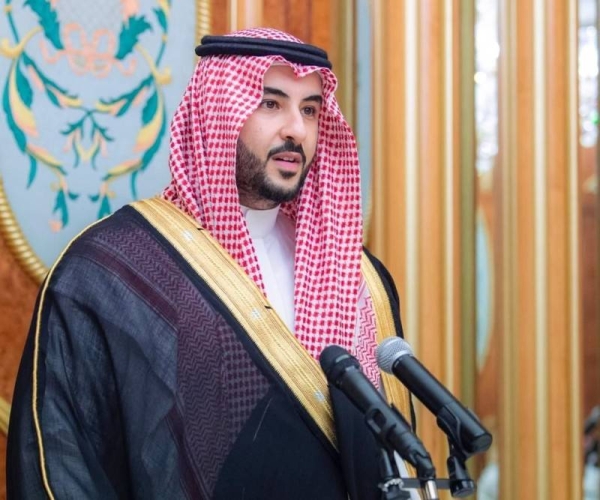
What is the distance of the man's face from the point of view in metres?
2.01

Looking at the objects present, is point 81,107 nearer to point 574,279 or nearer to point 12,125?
point 12,125

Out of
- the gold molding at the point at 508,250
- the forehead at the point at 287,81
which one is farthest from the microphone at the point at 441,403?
the gold molding at the point at 508,250

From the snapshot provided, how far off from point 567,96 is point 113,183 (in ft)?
3.84

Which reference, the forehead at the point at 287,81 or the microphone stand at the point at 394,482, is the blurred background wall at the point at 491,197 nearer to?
the forehead at the point at 287,81

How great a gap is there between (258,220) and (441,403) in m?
0.81

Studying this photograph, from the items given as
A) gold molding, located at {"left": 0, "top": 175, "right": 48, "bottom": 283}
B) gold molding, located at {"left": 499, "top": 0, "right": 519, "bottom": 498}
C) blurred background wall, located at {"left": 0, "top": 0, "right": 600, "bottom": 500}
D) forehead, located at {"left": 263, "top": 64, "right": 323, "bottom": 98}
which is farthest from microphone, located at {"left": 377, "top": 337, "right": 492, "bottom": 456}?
gold molding, located at {"left": 499, "top": 0, "right": 519, "bottom": 498}

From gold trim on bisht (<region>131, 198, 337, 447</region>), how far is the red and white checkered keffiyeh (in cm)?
5

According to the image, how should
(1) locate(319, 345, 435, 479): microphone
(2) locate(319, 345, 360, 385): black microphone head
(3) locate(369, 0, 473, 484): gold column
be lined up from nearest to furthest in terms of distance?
(1) locate(319, 345, 435, 479): microphone < (2) locate(319, 345, 360, 385): black microphone head < (3) locate(369, 0, 473, 484): gold column

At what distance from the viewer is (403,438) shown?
51.2 inches

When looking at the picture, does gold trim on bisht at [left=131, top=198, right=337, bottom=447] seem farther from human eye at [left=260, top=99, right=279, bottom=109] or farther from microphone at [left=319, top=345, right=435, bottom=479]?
microphone at [left=319, top=345, right=435, bottom=479]

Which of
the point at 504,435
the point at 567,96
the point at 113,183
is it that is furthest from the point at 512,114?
the point at 113,183

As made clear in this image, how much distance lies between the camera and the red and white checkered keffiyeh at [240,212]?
197 cm

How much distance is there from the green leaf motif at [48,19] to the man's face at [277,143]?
1.98 feet

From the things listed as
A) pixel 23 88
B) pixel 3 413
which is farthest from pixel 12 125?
pixel 3 413
